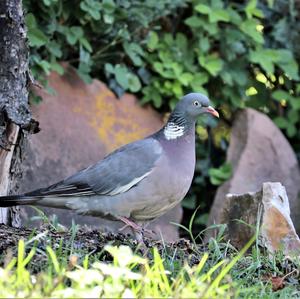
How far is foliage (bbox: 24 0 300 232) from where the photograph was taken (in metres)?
7.07

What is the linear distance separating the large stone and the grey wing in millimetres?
1595

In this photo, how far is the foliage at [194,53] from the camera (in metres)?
7.07

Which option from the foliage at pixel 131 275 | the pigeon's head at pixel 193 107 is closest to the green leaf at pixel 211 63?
the pigeon's head at pixel 193 107

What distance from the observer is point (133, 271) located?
13.4 feet

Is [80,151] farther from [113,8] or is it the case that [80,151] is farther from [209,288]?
[209,288]

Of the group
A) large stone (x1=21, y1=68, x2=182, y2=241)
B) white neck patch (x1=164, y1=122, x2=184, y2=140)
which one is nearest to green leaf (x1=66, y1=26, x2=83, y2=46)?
large stone (x1=21, y1=68, x2=182, y2=241)

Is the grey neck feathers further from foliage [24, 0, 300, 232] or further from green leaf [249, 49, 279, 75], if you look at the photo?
green leaf [249, 49, 279, 75]

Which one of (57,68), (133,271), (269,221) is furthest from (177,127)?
(57,68)

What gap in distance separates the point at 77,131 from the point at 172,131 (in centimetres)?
197

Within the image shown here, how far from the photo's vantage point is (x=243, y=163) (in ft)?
25.6

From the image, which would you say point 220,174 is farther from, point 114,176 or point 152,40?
point 114,176

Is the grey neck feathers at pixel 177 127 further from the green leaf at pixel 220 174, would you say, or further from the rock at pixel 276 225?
the green leaf at pixel 220 174

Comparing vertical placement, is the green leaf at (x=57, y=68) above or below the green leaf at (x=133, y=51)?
below

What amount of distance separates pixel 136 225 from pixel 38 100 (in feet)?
6.33
